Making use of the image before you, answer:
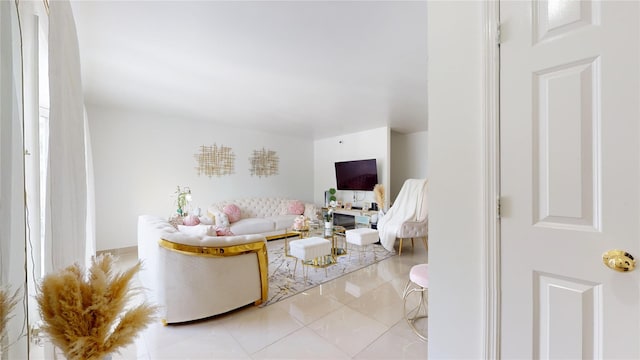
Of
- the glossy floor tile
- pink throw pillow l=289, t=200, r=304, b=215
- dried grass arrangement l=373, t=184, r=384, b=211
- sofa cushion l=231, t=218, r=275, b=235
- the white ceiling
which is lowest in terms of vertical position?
the glossy floor tile

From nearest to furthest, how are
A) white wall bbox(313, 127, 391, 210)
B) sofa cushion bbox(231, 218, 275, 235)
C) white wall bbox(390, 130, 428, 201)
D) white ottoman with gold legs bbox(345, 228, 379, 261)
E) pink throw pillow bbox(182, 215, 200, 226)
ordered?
white ottoman with gold legs bbox(345, 228, 379, 261) < pink throw pillow bbox(182, 215, 200, 226) < sofa cushion bbox(231, 218, 275, 235) < white wall bbox(313, 127, 391, 210) < white wall bbox(390, 130, 428, 201)

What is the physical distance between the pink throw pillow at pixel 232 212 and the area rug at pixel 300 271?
3.26 feet

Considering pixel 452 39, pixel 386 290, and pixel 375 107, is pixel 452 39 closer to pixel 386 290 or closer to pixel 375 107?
pixel 386 290

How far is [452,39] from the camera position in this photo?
3.85ft

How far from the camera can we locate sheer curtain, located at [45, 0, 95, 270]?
90cm

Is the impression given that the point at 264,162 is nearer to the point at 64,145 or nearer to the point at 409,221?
the point at 409,221

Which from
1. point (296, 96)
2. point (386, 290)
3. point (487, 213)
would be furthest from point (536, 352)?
point (296, 96)

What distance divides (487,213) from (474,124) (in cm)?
40

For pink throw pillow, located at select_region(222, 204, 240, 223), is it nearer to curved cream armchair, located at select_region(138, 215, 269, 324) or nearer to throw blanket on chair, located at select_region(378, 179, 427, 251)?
curved cream armchair, located at select_region(138, 215, 269, 324)

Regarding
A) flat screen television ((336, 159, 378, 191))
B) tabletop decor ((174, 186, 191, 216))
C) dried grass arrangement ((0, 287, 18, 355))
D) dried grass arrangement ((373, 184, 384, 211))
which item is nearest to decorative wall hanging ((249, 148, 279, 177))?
tabletop decor ((174, 186, 191, 216))

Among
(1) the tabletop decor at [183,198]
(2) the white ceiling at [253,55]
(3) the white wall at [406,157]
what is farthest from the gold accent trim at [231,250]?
(3) the white wall at [406,157]

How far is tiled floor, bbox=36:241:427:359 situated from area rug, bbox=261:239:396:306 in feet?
0.62

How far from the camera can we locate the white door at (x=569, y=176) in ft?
2.62

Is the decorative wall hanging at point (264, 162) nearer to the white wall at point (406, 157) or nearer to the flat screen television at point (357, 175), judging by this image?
the flat screen television at point (357, 175)
